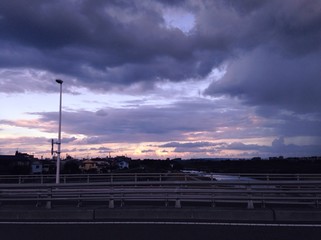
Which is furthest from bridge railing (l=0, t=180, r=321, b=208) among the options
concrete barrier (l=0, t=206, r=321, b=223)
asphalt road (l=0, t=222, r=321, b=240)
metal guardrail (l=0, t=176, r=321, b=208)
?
asphalt road (l=0, t=222, r=321, b=240)

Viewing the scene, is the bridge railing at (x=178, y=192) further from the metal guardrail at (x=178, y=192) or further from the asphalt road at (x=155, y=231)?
the asphalt road at (x=155, y=231)

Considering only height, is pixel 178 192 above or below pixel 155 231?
above

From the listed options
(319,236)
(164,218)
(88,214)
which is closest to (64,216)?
(88,214)

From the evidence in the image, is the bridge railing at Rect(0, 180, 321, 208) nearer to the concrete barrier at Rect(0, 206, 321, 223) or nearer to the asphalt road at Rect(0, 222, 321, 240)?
the concrete barrier at Rect(0, 206, 321, 223)

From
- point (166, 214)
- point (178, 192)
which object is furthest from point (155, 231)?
point (178, 192)

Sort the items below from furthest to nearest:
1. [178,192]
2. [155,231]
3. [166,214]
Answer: [178,192], [166,214], [155,231]

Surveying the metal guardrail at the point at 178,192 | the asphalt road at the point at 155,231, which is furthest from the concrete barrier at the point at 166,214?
the asphalt road at the point at 155,231

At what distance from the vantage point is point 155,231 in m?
9.05

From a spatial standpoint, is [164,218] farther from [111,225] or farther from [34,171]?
[34,171]

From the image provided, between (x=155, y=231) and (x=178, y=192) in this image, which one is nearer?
(x=155, y=231)

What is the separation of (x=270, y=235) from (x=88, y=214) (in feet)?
16.4

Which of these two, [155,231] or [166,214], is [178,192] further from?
[155,231]

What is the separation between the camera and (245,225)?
9688 millimetres

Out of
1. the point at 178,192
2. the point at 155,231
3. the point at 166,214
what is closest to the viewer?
the point at 155,231
